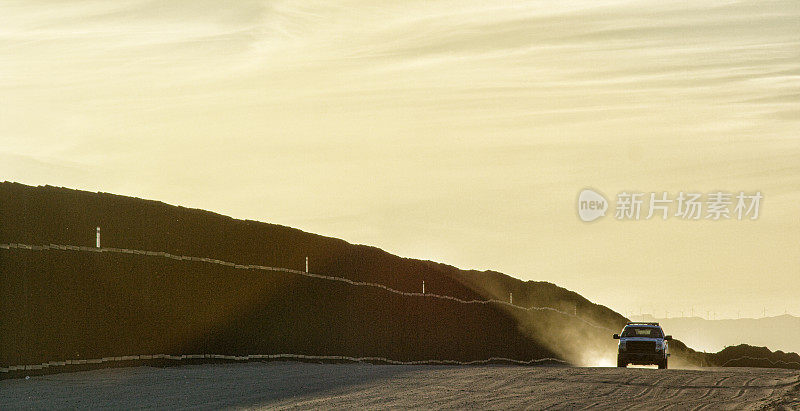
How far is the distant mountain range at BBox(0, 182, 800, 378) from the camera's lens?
1021 inches

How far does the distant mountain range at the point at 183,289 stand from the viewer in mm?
25938

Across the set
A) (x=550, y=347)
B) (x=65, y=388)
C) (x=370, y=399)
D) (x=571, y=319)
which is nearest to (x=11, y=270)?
(x=65, y=388)

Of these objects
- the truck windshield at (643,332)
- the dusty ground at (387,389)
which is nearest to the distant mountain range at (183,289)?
the dusty ground at (387,389)

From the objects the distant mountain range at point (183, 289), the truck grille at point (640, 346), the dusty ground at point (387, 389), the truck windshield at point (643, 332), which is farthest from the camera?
the truck windshield at point (643, 332)

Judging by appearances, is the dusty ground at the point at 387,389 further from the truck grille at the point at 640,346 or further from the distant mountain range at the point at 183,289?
the truck grille at the point at 640,346

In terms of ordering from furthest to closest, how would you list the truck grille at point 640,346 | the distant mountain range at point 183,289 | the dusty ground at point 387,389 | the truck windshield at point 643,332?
the truck windshield at point 643,332 → the truck grille at point 640,346 → the distant mountain range at point 183,289 → the dusty ground at point 387,389

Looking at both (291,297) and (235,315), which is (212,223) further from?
(291,297)

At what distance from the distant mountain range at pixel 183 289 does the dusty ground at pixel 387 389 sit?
117 centimetres

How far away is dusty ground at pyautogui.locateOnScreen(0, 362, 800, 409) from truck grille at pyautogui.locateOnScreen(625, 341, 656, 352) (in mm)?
13333

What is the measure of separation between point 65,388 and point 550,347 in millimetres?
58456

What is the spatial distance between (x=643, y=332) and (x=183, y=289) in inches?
811

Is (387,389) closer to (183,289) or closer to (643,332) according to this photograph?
(183,289)

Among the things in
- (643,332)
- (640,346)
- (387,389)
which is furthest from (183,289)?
(643,332)

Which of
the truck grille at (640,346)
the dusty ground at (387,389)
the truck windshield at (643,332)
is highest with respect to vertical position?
the truck windshield at (643,332)
